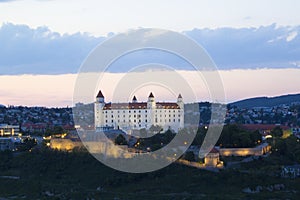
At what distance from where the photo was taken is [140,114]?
207ft

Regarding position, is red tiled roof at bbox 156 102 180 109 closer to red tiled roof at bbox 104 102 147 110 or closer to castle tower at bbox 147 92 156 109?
castle tower at bbox 147 92 156 109

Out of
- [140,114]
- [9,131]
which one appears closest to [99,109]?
[140,114]

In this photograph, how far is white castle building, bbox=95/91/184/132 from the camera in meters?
62.7

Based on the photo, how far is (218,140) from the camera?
4544cm

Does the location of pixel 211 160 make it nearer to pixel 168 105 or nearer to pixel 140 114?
pixel 140 114

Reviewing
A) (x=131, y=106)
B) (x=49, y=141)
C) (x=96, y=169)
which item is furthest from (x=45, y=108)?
(x=96, y=169)

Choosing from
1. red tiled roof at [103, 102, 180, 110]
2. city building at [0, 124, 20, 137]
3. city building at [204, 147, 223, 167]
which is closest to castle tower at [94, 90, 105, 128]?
red tiled roof at [103, 102, 180, 110]

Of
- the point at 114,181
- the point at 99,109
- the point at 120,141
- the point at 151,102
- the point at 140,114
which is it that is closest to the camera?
the point at 114,181

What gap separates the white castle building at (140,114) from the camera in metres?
62.7

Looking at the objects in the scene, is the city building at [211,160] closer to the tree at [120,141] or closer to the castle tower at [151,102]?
the tree at [120,141]

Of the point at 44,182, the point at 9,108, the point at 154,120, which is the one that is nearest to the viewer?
the point at 44,182

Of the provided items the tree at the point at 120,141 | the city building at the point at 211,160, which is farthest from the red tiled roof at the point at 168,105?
the city building at the point at 211,160

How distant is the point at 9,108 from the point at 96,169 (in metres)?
63.6

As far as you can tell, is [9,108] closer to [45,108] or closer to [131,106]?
[45,108]
